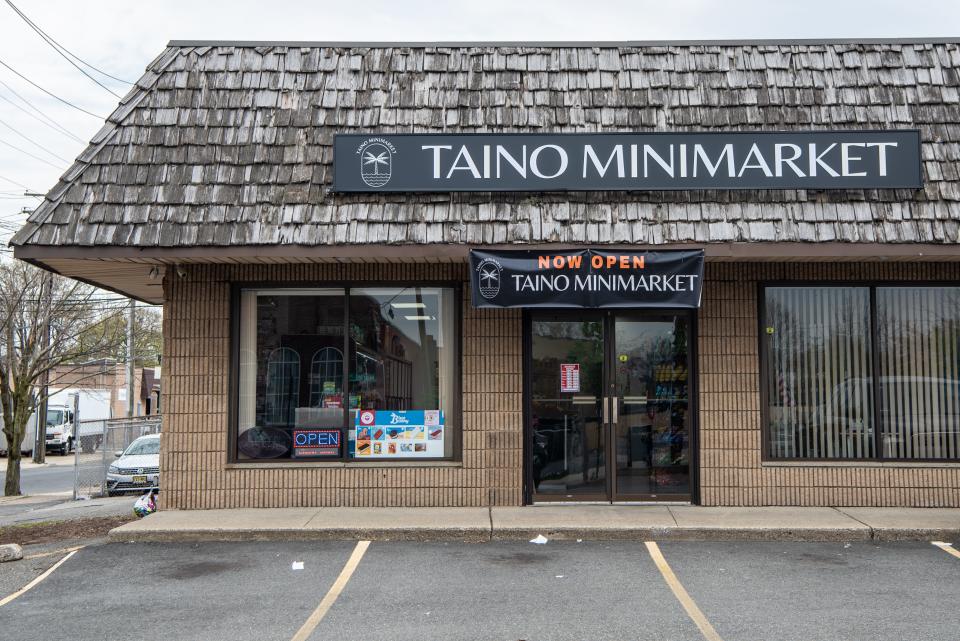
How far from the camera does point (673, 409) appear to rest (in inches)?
382

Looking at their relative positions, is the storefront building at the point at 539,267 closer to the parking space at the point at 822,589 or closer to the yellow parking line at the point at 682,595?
the parking space at the point at 822,589

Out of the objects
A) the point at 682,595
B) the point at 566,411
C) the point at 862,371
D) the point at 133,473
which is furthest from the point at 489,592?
the point at 133,473

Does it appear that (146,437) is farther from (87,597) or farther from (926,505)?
(926,505)

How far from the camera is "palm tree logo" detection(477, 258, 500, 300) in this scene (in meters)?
8.93

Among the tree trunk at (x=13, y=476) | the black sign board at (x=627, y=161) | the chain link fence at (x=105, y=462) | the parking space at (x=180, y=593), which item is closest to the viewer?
the parking space at (x=180, y=593)

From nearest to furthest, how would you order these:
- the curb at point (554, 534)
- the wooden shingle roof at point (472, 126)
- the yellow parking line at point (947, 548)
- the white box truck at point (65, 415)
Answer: the yellow parking line at point (947, 548)
the curb at point (554, 534)
the wooden shingle roof at point (472, 126)
the white box truck at point (65, 415)

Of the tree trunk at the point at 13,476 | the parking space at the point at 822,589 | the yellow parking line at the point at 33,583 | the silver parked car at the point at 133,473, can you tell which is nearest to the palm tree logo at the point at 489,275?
the parking space at the point at 822,589

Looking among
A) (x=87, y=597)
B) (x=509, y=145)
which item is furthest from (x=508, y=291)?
(x=87, y=597)

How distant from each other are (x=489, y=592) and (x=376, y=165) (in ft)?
15.3

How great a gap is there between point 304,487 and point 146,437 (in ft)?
36.5

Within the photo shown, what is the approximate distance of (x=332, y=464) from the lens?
9.59 m

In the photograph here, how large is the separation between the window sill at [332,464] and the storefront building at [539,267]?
45 millimetres

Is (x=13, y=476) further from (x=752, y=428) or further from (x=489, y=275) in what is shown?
(x=752, y=428)

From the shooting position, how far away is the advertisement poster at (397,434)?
974cm
